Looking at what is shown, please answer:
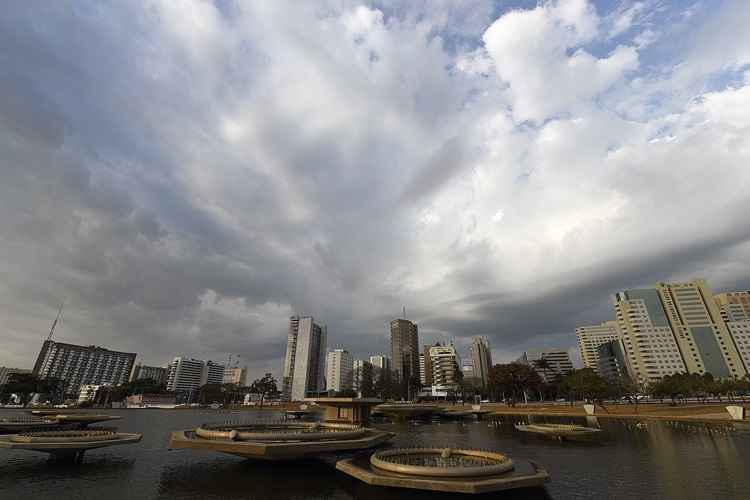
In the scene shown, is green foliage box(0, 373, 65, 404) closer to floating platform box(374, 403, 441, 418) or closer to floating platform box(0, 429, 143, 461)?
floating platform box(374, 403, 441, 418)

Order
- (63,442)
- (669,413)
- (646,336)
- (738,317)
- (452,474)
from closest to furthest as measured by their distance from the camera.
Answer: (452,474), (63,442), (669,413), (646,336), (738,317)

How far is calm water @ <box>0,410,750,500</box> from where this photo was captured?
71.1 feet

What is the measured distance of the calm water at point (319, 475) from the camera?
21656 millimetres

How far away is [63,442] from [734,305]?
27615 centimetres

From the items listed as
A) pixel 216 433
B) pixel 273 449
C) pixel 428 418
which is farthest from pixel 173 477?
pixel 428 418

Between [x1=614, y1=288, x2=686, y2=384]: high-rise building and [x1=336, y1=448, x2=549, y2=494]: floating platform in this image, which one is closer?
[x1=336, y1=448, x2=549, y2=494]: floating platform

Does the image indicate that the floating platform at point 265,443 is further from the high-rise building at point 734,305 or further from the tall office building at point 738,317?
the high-rise building at point 734,305

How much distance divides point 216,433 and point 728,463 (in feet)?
133

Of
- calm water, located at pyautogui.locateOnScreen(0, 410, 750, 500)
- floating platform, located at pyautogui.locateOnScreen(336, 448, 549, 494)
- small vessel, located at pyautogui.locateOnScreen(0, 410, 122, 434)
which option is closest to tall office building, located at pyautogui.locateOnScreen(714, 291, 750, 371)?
calm water, located at pyautogui.locateOnScreen(0, 410, 750, 500)

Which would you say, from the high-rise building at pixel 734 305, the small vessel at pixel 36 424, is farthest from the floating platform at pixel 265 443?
the high-rise building at pixel 734 305

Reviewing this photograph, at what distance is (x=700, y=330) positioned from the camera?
17625 cm

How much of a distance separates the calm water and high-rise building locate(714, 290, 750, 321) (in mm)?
215978

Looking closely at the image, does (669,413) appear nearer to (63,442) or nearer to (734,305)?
(63,442)

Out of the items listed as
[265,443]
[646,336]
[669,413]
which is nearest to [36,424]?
[265,443]
